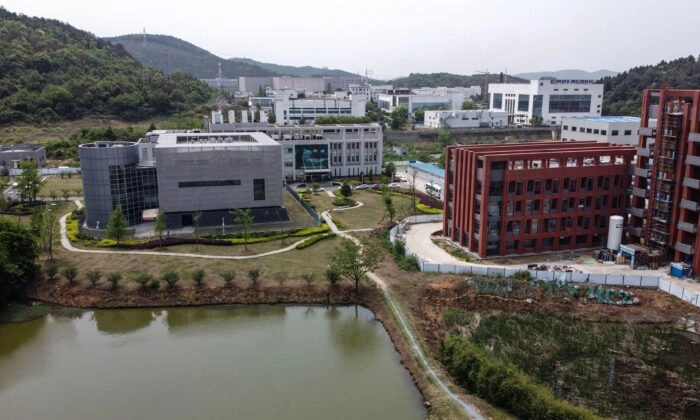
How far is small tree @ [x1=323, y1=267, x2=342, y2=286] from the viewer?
26031 millimetres

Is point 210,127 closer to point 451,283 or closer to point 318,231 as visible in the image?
point 318,231

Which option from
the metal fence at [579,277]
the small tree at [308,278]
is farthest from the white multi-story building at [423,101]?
the small tree at [308,278]

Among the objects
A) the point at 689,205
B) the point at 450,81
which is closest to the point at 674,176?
the point at 689,205

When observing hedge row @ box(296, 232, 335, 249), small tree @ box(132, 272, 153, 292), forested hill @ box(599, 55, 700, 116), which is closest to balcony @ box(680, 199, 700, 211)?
hedge row @ box(296, 232, 335, 249)

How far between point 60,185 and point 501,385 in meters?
46.1

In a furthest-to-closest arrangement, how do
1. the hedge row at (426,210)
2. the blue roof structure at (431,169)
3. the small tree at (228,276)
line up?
the blue roof structure at (431,169) → the hedge row at (426,210) → the small tree at (228,276)

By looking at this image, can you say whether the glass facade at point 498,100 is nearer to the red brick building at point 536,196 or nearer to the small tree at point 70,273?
the red brick building at point 536,196

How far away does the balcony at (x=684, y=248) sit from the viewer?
1043 inches

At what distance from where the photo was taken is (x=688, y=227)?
26.5 m

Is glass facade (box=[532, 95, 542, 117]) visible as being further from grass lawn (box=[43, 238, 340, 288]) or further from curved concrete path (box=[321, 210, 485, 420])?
curved concrete path (box=[321, 210, 485, 420])

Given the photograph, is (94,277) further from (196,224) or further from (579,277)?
(579,277)

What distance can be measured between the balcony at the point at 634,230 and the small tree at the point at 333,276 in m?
16.7

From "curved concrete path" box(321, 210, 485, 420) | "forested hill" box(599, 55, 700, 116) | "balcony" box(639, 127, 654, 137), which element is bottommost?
"curved concrete path" box(321, 210, 485, 420)

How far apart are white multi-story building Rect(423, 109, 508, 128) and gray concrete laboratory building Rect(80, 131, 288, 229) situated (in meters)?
53.9
